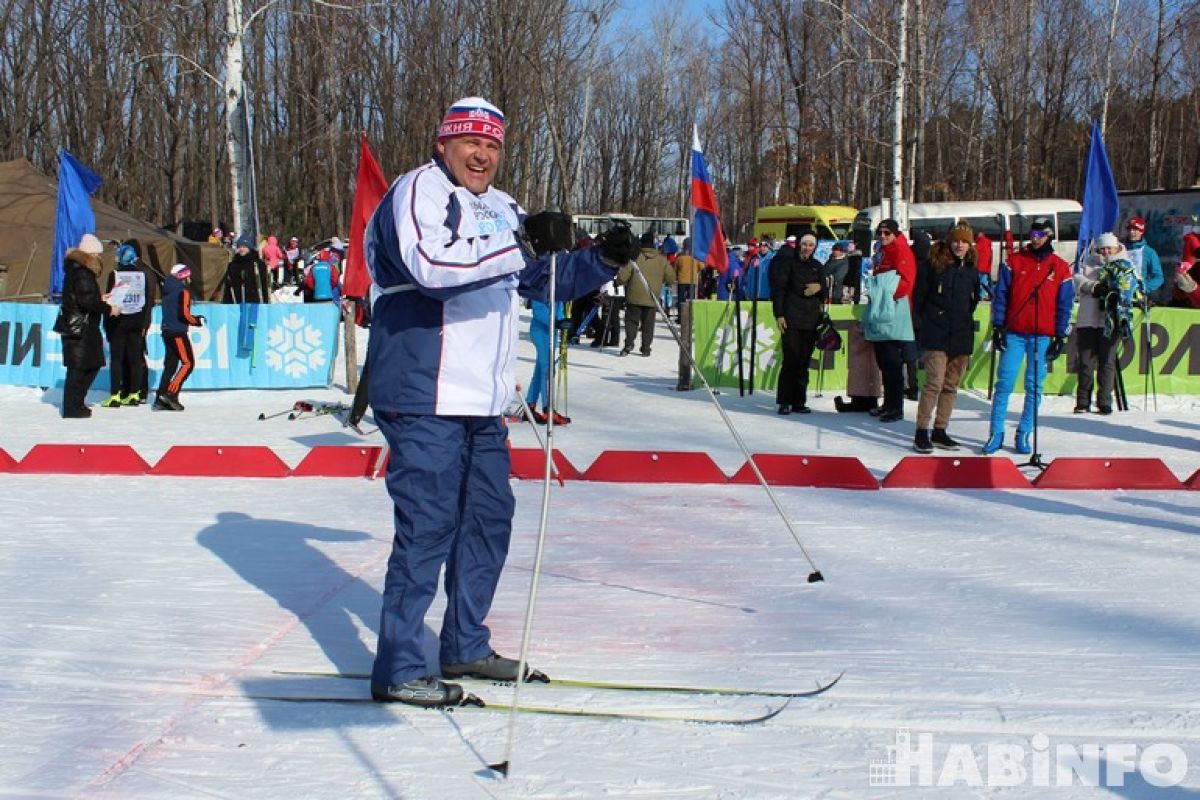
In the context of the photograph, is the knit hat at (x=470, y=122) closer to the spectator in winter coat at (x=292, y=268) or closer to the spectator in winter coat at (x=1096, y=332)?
the spectator in winter coat at (x=1096, y=332)

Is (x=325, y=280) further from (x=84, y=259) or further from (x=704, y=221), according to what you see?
(x=704, y=221)

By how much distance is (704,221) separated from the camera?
12438 millimetres

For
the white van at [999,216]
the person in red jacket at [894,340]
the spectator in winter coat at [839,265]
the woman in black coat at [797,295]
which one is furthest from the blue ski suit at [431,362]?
the white van at [999,216]

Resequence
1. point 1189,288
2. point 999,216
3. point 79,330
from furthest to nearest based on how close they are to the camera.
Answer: point 999,216 < point 1189,288 < point 79,330

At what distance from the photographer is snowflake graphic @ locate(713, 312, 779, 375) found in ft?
46.2

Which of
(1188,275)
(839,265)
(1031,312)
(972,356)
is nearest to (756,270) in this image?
(839,265)

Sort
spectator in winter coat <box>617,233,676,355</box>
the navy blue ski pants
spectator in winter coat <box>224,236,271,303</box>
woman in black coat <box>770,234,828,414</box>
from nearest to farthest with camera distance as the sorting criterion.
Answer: the navy blue ski pants → woman in black coat <box>770,234,828,414</box> → spectator in winter coat <box>617,233,676,355</box> → spectator in winter coat <box>224,236,271,303</box>

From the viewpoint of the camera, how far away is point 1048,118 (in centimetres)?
4288

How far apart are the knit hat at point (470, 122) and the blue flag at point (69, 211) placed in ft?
45.2

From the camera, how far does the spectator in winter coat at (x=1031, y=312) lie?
371 inches

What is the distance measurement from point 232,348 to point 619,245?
11308 millimetres

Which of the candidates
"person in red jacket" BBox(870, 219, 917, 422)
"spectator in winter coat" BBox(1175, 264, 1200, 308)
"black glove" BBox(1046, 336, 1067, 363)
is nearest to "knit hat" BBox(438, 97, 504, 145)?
"black glove" BBox(1046, 336, 1067, 363)

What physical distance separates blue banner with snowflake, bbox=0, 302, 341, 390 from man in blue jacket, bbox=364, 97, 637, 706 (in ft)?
35.6

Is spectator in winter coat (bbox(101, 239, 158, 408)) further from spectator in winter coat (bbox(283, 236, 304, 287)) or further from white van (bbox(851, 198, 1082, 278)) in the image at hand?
white van (bbox(851, 198, 1082, 278))
